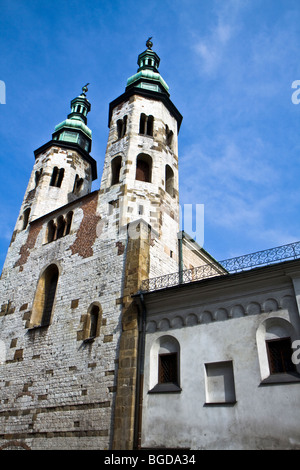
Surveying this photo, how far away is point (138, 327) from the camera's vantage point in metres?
12.9

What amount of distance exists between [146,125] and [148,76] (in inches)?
199

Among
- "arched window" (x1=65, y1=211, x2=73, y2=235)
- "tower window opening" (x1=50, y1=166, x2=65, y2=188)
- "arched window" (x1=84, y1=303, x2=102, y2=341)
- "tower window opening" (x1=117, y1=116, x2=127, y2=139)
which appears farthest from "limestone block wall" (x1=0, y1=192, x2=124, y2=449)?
"tower window opening" (x1=50, y1=166, x2=65, y2=188)

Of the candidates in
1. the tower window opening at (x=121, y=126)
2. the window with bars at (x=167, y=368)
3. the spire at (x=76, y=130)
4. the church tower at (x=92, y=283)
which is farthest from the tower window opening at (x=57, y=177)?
the window with bars at (x=167, y=368)

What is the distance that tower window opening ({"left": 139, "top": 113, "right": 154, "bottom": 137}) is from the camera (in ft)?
68.3

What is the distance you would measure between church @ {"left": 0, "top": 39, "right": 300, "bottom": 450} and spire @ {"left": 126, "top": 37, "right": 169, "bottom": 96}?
1336 mm

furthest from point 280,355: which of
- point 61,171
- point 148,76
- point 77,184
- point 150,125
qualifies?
point 148,76

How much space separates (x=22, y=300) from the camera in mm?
17875

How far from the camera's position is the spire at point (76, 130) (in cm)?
2777

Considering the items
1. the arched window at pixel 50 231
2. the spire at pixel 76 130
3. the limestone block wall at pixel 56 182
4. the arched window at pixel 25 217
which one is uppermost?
the spire at pixel 76 130

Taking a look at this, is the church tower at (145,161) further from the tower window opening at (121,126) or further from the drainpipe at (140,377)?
the drainpipe at (140,377)

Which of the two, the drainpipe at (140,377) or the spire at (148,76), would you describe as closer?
the drainpipe at (140,377)

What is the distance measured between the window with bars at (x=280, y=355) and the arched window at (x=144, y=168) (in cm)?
1073

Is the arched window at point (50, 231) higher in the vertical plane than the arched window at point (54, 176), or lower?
lower

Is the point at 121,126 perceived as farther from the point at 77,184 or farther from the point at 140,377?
the point at 140,377
